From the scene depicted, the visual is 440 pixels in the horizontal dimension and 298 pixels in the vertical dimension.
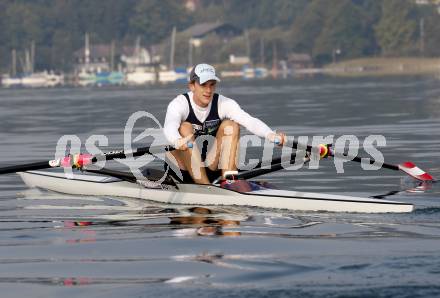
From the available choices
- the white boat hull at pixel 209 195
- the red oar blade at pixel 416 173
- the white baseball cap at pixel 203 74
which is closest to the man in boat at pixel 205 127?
the white baseball cap at pixel 203 74

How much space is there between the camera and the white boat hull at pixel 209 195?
1327 centimetres

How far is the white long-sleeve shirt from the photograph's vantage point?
14875 mm

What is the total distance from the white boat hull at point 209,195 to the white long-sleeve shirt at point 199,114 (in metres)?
0.82

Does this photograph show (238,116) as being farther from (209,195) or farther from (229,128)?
(209,195)

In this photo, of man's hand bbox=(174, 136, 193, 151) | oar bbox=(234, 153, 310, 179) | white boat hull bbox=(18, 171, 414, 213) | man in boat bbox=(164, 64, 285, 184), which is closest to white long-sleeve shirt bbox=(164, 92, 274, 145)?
man in boat bbox=(164, 64, 285, 184)

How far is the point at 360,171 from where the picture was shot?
18.9 meters

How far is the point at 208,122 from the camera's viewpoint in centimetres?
1527

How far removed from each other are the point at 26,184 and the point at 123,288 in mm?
8859

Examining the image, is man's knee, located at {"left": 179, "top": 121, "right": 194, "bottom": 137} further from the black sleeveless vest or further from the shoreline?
the shoreline

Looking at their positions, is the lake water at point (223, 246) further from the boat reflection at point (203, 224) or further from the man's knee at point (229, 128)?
the man's knee at point (229, 128)

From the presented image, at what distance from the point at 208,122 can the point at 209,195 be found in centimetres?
115

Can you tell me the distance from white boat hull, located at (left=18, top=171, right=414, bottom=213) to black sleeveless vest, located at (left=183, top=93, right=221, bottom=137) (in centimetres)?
82

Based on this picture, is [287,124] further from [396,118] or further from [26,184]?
[26,184]

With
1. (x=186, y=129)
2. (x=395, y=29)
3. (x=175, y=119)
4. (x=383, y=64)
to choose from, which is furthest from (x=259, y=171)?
(x=395, y=29)
